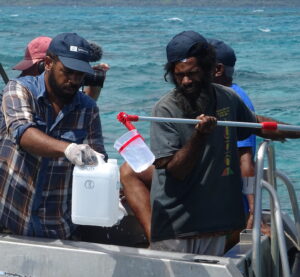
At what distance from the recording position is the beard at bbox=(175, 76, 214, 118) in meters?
3.80

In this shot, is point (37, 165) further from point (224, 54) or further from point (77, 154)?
point (224, 54)

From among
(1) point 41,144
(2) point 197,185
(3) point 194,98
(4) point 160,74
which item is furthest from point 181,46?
(4) point 160,74

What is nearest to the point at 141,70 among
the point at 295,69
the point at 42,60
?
the point at 295,69

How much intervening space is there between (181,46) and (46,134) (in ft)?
2.40

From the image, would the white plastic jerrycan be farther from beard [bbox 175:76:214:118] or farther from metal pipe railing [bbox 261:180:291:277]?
metal pipe railing [bbox 261:180:291:277]

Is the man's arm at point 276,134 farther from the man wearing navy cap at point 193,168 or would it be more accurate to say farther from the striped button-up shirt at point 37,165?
the striped button-up shirt at point 37,165

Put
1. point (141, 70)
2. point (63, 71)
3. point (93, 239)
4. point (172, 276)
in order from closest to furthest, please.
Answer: point (172, 276) → point (63, 71) → point (93, 239) → point (141, 70)

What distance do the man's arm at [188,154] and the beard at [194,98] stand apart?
0.21 metres

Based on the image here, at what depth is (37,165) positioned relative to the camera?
3.90 meters

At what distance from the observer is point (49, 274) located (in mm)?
3816

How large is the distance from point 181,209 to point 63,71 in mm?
840

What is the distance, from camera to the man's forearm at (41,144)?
363 centimetres

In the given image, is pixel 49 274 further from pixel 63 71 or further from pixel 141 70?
pixel 141 70

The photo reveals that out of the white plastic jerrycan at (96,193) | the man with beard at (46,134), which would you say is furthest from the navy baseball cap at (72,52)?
the white plastic jerrycan at (96,193)
